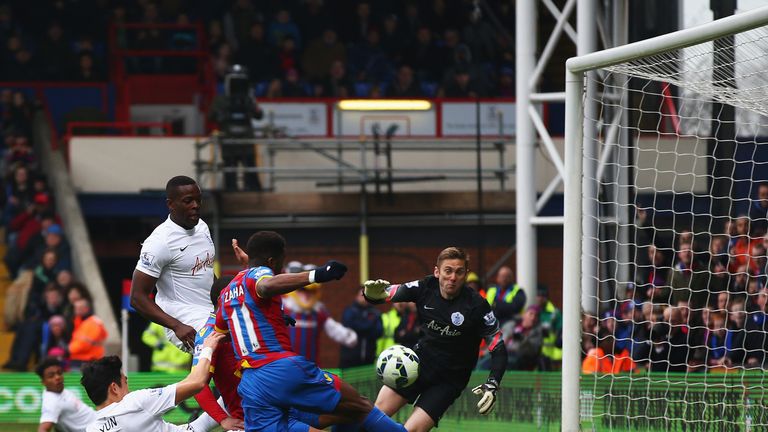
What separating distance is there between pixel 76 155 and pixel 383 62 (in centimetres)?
516

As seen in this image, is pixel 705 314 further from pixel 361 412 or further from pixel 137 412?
pixel 137 412

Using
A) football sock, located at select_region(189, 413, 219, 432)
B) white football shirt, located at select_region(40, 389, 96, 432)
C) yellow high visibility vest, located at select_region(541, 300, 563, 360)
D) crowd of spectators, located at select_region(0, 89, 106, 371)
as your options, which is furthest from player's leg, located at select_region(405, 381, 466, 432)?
crowd of spectators, located at select_region(0, 89, 106, 371)

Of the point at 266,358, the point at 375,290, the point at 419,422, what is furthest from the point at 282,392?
the point at 419,422

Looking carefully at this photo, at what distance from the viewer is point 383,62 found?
2339 centimetres

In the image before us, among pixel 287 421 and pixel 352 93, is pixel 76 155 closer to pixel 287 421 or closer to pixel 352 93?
pixel 352 93

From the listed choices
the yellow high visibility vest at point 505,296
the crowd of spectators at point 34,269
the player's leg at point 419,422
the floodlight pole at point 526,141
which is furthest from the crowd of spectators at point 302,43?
the player's leg at point 419,422

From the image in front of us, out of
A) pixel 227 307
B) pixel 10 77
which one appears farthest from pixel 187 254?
pixel 10 77

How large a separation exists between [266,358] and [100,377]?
41.5 inches

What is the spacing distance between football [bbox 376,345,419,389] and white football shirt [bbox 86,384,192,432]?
165 centimetres

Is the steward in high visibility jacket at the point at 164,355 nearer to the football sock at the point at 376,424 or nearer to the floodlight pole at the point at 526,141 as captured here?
the floodlight pole at the point at 526,141

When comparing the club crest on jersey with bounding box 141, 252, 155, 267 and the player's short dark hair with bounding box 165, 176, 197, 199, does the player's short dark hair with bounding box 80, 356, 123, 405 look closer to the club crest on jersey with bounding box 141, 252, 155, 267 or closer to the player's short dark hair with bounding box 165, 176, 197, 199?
the club crest on jersey with bounding box 141, 252, 155, 267

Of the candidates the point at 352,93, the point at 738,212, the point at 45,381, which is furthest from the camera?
the point at 352,93

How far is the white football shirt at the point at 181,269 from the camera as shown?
30.9 feet

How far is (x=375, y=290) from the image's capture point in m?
9.43
